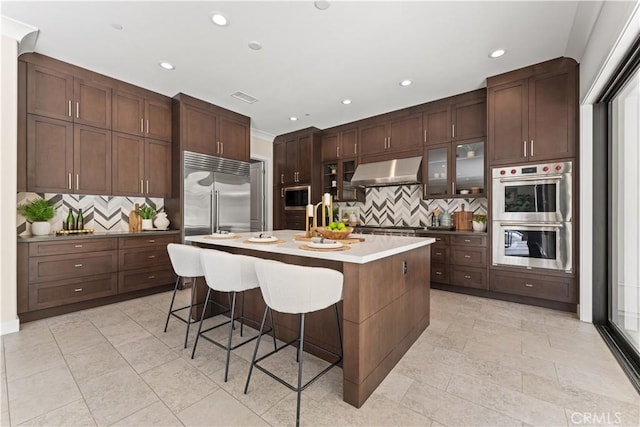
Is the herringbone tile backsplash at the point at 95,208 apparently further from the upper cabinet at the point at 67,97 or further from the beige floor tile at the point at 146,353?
the beige floor tile at the point at 146,353

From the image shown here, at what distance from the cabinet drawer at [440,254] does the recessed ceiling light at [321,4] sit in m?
3.23

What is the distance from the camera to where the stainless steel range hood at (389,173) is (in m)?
4.34

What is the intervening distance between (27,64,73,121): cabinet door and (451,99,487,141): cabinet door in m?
5.06

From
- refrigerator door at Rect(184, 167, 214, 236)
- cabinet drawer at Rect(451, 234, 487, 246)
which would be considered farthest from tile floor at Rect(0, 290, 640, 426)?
refrigerator door at Rect(184, 167, 214, 236)

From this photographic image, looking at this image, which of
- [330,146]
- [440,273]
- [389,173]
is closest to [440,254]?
[440,273]

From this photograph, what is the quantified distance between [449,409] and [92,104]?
15.7ft

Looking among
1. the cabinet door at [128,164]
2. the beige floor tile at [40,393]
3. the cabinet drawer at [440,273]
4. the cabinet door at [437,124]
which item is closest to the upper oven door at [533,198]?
the cabinet drawer at [440,273]

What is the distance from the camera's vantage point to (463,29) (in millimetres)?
2555

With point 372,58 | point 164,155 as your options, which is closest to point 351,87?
point 372,58

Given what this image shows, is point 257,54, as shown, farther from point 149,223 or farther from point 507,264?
point 507,264

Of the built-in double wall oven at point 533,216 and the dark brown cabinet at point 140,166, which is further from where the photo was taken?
the dark brown cabinet at point 140,166

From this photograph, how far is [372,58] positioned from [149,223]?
371 cm

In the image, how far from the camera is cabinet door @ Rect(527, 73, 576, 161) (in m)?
3.03

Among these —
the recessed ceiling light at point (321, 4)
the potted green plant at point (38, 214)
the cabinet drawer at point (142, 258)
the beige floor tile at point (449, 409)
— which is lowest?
the beige floor tile at point (449, 409)
